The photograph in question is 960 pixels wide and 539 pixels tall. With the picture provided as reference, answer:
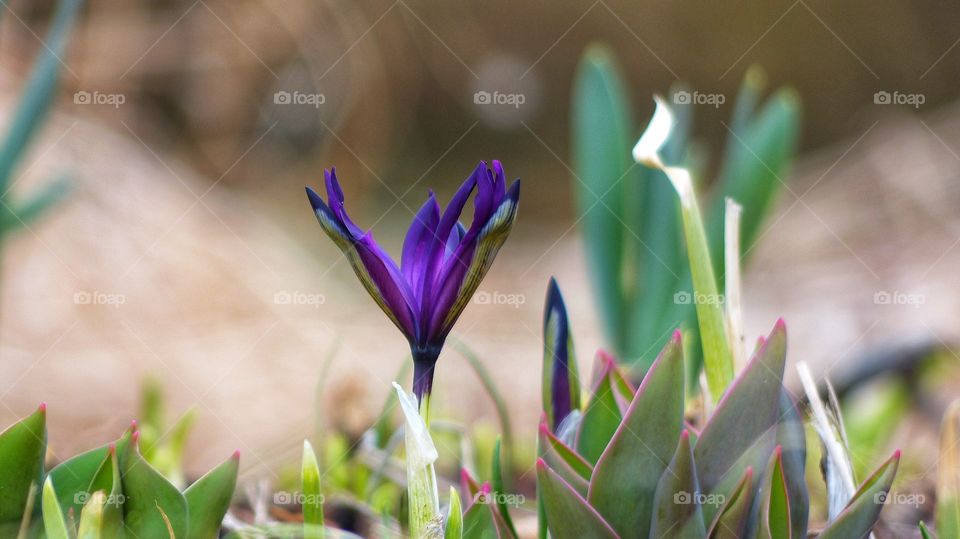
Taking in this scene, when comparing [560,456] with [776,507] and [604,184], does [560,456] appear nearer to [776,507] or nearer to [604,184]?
A: [776,507]

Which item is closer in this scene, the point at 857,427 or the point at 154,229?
the point at 857,427

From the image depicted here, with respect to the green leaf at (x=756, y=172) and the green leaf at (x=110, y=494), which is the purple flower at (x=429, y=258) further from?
the green leaf at (x=756, y=172)

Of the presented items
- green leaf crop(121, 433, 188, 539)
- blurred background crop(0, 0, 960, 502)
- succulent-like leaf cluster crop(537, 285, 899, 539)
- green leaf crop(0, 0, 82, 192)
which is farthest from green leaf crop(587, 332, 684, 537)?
blurred background crop(0, 0, 960, 502)

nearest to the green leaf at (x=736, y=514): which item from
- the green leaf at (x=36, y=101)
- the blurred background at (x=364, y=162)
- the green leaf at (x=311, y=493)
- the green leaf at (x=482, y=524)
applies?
the green leaf at (x=482, y=524)

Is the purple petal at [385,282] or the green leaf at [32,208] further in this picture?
the green leaf at [32,208]

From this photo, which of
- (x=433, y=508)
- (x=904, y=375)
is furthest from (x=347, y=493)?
(x=904, y=375)

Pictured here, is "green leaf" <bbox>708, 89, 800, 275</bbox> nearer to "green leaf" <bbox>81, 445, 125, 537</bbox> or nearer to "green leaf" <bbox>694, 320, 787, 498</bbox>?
"green leaf" <bbox>694, 320, 787, 498</bbox>

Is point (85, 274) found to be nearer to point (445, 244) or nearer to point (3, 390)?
point (3, 390)
